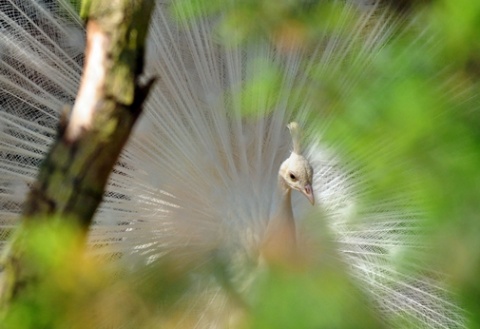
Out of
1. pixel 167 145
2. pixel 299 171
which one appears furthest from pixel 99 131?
pixel 167 145

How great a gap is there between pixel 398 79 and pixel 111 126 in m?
0.40

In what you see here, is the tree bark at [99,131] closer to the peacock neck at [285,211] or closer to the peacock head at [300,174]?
the peacock head at [300,174]

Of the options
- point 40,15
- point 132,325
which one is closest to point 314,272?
point 132,325

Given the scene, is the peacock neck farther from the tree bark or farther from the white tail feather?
the tree bark

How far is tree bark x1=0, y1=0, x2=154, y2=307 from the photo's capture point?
927 millimetres

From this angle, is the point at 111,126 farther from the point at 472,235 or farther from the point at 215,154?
the point at 215,154

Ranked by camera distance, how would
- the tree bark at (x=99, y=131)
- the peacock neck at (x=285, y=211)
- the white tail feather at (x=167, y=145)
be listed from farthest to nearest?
the white tail feather at (x=167, y=145) → the peacock neck at (x=285, y=211) → the tree bark at (x=99, y=131)

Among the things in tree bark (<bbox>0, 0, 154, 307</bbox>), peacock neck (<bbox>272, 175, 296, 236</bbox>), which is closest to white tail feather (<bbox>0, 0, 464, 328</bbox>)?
peacock neck (<bbox>272, 175, 296, 236</bbox>)

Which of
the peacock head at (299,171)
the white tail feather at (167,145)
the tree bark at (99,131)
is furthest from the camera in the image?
the white tail feather at (167,145)

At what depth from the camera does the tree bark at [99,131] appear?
3.04ft

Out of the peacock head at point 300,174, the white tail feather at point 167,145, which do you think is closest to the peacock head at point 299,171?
the peacock head at point 300,174

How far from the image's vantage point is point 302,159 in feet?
5.80

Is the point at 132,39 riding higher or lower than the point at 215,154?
lower

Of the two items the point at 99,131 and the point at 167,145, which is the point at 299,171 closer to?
the point at 167,145
